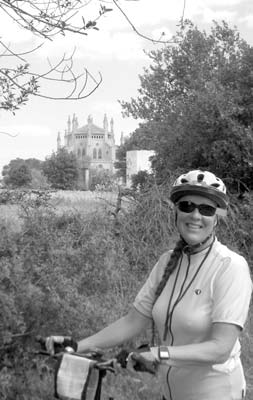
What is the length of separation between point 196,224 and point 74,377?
0.95 m

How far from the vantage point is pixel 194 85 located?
13117 millimetres

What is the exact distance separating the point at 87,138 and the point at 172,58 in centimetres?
14233

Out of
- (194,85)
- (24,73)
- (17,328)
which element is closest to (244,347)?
(17,328)

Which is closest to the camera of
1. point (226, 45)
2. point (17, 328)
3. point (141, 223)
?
point (17, 328)

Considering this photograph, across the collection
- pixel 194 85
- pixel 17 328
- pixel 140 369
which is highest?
pixel 194 85

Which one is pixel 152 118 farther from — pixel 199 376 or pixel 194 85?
pixel 199 376

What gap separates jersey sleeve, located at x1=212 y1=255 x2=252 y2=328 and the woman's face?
0.19 m

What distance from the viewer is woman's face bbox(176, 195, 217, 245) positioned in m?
2.92

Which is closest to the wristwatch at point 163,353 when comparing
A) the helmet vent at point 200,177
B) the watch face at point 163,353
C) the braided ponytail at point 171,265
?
the watch face at point 163,353

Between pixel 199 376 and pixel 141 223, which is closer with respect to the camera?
pixel 199 376

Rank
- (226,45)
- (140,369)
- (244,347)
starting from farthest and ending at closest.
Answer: (226,45), (244,347), (140,369)

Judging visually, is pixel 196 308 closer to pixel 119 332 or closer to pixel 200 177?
pixel 119 332

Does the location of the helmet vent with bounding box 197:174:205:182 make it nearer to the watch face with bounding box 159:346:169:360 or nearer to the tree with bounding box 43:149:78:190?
the watch face with bounding box 159:346:169:360

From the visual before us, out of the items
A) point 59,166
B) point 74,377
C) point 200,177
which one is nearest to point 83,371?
point 74,377
